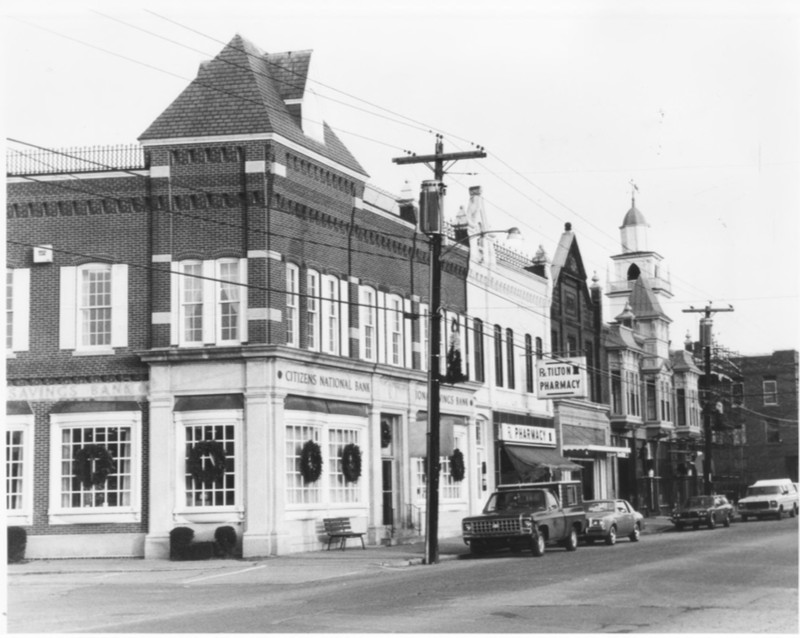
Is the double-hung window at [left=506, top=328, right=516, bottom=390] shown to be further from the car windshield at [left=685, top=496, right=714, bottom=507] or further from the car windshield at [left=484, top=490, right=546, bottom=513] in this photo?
the car windshield at [left=484, top=490, right=546, bottom=513]

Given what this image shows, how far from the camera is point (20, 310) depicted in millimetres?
29859

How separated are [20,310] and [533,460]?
2046 cm

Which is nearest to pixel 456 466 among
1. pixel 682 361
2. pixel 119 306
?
pixel 119 306

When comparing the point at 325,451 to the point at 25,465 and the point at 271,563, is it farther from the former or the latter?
the point at 25,465

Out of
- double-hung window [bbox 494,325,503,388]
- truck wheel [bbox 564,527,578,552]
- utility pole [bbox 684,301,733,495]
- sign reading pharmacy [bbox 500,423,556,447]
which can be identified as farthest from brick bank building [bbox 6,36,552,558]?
utility pole [bbox 684,301,733,495]

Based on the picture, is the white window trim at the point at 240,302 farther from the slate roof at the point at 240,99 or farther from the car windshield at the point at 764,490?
the car windshield at the point at 764,490

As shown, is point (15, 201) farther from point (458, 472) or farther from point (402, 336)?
point (458, 472)

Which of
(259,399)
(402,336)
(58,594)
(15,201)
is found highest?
(15,201)

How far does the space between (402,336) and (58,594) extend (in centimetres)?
1694

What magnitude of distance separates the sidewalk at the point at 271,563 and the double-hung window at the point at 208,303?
17.1ft

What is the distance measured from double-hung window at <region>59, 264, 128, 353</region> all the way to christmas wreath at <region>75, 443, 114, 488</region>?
2430mm

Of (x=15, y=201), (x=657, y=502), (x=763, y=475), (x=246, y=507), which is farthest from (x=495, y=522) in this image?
(x=763, y=475)

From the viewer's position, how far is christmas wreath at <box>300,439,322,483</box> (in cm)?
2986

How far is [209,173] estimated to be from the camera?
96.4 ft
